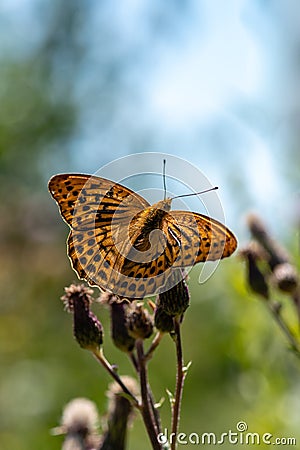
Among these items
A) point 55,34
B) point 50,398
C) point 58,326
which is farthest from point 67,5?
point 50,398

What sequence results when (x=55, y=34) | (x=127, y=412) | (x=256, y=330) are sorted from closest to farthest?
(x=127, y=412) → (x=256, y=330) → (x=55, y=34)

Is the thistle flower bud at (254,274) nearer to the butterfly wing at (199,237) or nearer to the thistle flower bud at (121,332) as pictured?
the thistle flower bud at (121,332)

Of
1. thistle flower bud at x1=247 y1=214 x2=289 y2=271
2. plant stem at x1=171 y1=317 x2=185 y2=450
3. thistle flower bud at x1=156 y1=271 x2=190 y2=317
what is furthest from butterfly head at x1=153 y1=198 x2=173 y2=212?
thistle flower bud at x1=247 y1=214 x2=289 y2=271

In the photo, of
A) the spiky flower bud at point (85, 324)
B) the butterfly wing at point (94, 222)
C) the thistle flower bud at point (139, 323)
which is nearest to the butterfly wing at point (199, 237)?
the butterfly wing at point (94, 222)

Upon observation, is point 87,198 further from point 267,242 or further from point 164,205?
point 267,242

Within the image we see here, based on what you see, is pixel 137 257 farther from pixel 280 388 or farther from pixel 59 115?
pixel 59 115
